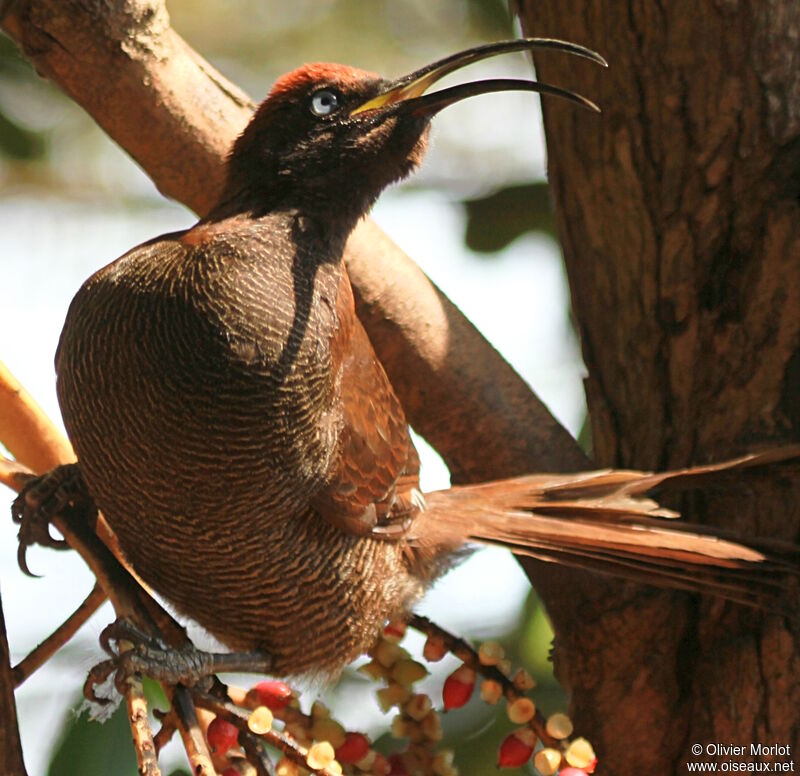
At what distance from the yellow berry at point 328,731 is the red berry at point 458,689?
281 mm

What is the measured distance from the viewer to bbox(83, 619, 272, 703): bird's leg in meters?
1.75

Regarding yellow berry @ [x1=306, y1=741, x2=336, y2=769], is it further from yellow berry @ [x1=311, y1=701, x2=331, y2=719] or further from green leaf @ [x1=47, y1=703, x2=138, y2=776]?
green leaf @ [x1=47, y1=703, x2=138, y2=776]

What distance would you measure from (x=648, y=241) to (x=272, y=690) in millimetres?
1175

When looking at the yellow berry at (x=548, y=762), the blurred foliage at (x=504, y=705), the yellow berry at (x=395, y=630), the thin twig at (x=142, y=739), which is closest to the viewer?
the thin twig at (x=142, y=739)

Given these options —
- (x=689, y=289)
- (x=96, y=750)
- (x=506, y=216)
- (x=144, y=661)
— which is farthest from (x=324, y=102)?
(x=506, y=216)

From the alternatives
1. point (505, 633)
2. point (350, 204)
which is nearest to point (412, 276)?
point (350, 204)

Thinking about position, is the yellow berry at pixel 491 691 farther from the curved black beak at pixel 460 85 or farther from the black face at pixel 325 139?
the curved black beak at pixel 460 85

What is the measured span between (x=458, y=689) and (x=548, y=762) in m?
0.30

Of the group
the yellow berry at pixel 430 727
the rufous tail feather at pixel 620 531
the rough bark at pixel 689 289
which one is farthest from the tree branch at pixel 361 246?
the yellow berry at pixel 430 727

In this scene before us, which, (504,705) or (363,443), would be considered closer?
(363,443)

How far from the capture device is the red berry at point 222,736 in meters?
1.81

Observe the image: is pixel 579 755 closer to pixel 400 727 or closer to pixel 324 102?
pixel 400 727

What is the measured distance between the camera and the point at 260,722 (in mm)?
1721

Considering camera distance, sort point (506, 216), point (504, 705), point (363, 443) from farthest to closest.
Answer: point (506, 216) → point (504, 705) → point (363, 443)
